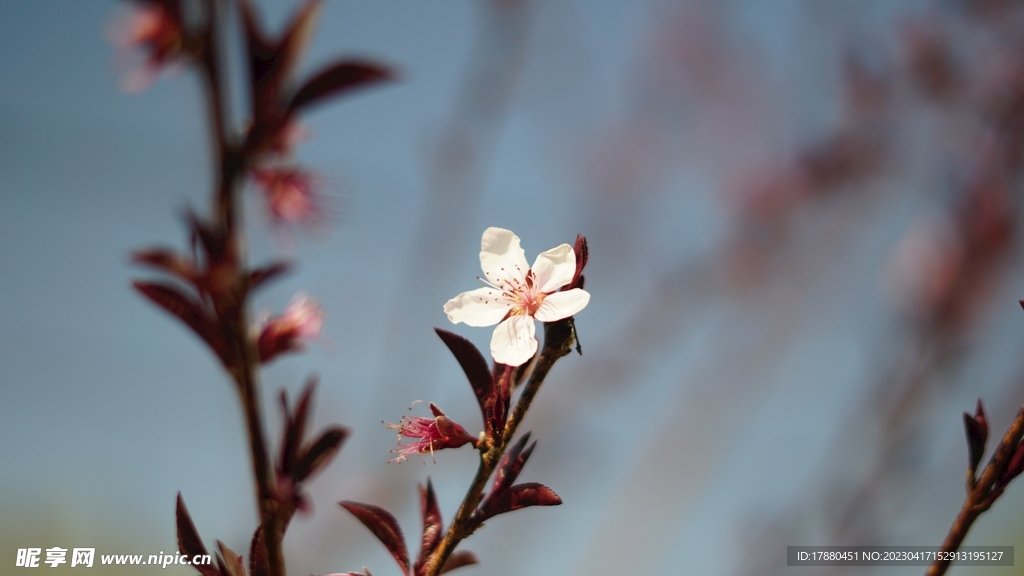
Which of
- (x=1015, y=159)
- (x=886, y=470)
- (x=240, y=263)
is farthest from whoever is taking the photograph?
(x=1015, y=159)

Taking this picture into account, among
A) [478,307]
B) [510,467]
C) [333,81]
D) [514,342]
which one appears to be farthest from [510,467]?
[333,81]

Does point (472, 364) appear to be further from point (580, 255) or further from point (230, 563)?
point (230, 563)

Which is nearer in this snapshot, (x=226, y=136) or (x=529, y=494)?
(x=226, y=136)

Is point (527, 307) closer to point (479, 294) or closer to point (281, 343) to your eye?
point (479, 294)

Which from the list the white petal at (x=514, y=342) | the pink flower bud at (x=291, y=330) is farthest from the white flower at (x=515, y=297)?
the pink flower bud at (x=291, y=330)

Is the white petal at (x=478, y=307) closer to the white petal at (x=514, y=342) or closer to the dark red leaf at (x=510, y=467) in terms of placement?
the white petal at (x=514, y=342)

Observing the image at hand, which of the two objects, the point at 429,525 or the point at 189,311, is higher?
the point at 189,311

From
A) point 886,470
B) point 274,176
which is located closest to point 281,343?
point 274,176
